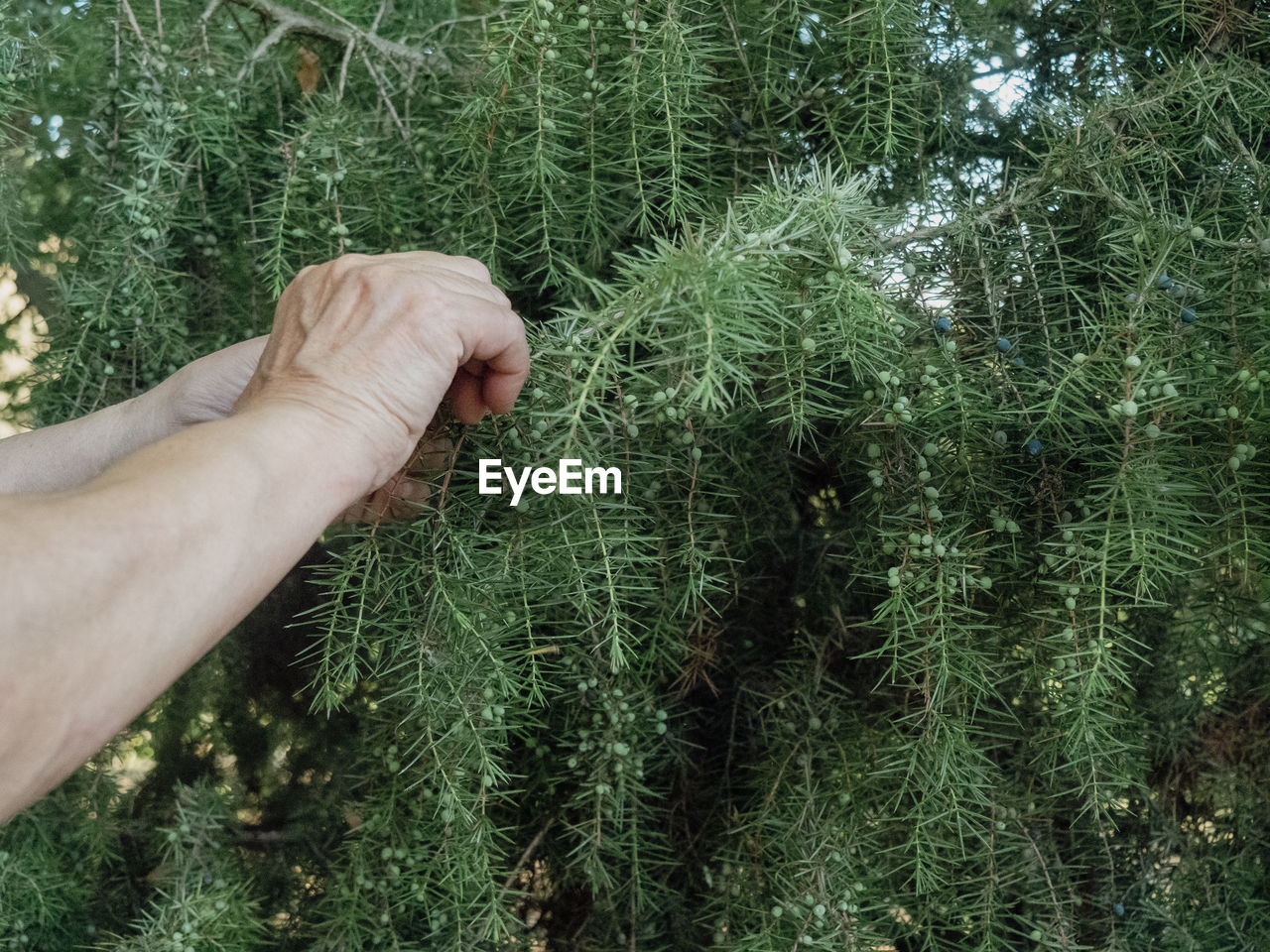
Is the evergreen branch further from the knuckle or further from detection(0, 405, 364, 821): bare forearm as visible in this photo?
detection(0, 405, 364, 821): bare forearm

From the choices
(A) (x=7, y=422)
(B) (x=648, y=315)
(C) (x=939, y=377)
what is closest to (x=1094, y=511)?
(C) (x=939, y=377)

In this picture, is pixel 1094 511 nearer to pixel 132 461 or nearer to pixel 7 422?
pixel 132 461

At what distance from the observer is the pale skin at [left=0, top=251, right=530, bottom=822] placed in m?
0.43

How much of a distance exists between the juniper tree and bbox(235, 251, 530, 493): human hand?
0.04 meters

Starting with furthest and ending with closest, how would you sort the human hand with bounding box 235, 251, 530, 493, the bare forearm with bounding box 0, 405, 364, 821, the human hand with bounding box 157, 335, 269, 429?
the human hand with bounding box 157, 335, 269, 429 < the human hand with bounding box 235, 251, 530, 493 < the bare forearm with bounding box 0, 405, 364, 821

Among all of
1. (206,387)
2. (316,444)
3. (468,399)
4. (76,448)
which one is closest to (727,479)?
(468,399)

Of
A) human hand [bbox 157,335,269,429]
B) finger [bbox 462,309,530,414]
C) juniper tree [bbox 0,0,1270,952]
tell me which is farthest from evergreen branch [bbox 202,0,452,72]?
finger [bbox 462,309,530,414]

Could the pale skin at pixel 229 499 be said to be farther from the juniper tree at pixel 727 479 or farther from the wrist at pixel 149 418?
the wrist at pixel 149 418

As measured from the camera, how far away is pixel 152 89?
775 millimetres

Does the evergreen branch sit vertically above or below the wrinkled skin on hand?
above

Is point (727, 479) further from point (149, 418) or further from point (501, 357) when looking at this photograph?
point (149, 418)

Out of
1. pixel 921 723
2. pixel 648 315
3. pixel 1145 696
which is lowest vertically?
pixel 1145 696

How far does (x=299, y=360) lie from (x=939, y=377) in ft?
1.34

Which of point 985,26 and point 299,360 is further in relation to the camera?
point 985,26
